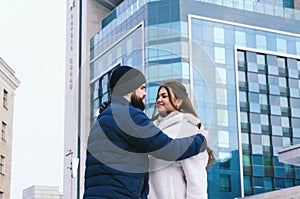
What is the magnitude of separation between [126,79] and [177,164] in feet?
2.05

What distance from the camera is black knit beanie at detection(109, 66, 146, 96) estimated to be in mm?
4027

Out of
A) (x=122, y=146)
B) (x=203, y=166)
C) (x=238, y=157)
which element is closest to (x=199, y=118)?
(x=203, y=166)

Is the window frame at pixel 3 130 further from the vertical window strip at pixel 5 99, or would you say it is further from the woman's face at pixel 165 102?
the woman's face at pixel 165 102

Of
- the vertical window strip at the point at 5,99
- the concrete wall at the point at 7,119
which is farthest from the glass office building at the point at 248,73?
the vertical window strip at the point at 5,99

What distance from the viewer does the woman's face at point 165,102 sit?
4332 mm

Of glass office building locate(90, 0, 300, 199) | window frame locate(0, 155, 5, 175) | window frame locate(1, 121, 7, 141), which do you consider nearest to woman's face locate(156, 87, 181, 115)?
window frame locate(0, 155, 5, 175)

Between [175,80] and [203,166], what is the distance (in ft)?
1.85

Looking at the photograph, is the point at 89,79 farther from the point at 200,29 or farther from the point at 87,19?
the point at 87,19

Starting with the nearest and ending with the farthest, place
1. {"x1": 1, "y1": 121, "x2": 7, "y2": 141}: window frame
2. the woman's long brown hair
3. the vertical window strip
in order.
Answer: the woman's long brown hair → {"x1": 1, "y1": 121, "x2": 7, "y2": 141}: window frame → the vertical window strip

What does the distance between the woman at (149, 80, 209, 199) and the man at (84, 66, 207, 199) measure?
15 cm

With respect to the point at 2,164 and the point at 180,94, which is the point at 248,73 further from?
the point at 180,94

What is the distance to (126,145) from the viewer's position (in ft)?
13.0

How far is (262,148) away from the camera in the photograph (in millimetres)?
60688

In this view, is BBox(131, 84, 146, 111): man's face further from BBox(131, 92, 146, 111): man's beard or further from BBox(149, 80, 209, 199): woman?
BBox(149, 80, 209, 199): woman
